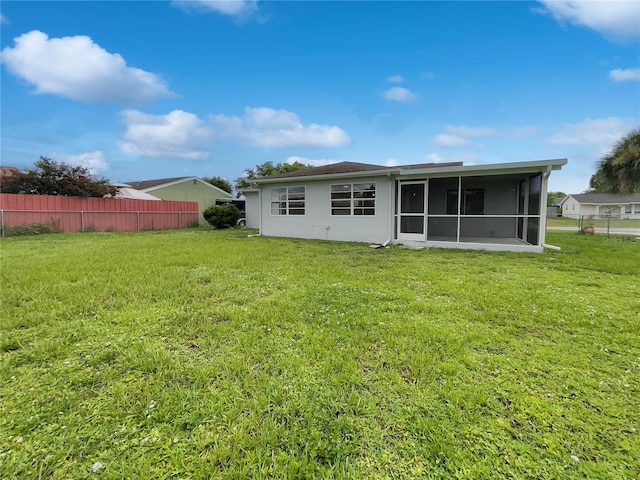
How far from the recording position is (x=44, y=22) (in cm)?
904

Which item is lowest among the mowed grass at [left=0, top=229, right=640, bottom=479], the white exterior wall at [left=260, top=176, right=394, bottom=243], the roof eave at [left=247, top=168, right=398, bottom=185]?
the mowed grass at [left=0, top=229, right=640, bottom=479]

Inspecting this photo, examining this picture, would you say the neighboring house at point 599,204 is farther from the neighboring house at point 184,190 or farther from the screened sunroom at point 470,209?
the neighboring house at point 184,190

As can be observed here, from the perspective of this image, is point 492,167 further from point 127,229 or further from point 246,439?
point 127,229

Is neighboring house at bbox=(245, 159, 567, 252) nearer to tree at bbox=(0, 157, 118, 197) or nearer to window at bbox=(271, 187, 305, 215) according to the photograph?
window at bbox=(271, 187, 305, 215)

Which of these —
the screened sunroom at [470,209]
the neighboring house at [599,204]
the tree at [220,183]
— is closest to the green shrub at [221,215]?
the screened sunroom at [470,209]

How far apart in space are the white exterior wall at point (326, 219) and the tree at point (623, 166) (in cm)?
1091

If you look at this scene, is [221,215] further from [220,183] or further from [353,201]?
[220,183]

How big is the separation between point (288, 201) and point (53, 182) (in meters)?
13.1

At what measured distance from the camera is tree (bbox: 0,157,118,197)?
15617mm

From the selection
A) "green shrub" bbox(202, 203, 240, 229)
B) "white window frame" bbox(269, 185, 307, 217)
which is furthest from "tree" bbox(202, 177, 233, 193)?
"white window frame" bbox(269, 185, 307, 217)

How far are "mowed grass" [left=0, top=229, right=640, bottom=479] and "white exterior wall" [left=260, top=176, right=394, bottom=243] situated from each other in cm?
633

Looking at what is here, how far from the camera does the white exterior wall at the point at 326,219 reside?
1123cm

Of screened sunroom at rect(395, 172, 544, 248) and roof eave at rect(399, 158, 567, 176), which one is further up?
roof eave at rect(399, 158, 567, 176)

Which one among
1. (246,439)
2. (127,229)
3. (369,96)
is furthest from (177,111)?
(246,439)
